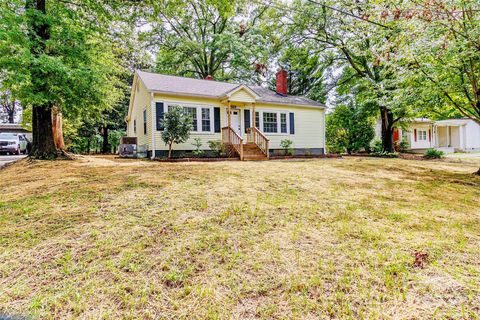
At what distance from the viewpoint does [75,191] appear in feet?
14.0

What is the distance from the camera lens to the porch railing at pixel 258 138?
12076mm

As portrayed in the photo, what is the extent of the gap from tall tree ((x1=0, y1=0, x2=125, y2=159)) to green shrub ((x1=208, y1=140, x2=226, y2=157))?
4760 mm

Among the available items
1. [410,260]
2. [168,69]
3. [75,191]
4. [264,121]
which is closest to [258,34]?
[168,69]

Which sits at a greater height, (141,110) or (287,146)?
(141,110)

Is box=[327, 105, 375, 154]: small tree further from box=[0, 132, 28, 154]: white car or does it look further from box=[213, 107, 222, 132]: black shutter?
box=[0, 132, 28, 154]: white car

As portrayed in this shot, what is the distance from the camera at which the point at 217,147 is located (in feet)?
39.9

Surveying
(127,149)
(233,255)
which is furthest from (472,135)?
(233,255)

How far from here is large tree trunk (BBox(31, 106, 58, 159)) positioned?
9742 millimetres

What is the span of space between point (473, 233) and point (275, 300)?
2.73 meters

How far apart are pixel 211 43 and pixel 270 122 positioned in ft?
40.0

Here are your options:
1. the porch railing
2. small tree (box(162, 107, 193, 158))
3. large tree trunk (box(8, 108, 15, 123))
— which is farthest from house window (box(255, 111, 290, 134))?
large tree trunk (box(8, 108, 15, 123))

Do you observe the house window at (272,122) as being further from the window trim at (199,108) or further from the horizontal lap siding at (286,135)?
the window trim at (199,108)

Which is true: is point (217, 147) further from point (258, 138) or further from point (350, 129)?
point (350, 129)

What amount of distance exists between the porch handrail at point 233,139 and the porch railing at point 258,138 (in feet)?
3.89
